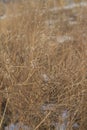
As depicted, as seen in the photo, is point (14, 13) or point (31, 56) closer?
point (31, 56)

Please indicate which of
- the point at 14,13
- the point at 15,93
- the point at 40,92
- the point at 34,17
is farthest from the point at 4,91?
the point at 14,13

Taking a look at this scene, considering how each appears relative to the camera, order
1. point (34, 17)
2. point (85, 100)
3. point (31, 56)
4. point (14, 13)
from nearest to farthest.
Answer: point (85, 100) → point (31, 56) → point (34, 17) → point (14, 13)

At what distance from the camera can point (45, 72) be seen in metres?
3.35

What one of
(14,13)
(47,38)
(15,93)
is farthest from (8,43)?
(14,13)

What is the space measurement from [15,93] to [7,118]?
311 mm

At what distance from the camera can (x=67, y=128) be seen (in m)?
2.98

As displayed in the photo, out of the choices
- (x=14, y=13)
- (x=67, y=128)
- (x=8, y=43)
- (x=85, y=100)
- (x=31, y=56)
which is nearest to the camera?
(x=67, y=128)

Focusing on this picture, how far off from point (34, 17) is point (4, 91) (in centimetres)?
179

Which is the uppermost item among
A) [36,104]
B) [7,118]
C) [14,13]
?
[36,104]

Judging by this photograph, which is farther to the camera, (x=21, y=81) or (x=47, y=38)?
(x=47, y=38)

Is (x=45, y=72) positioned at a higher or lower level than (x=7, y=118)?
higher

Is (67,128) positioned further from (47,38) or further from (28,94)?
(47,38)

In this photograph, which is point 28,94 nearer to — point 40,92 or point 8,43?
point 40,92

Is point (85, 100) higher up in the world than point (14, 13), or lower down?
higher up
